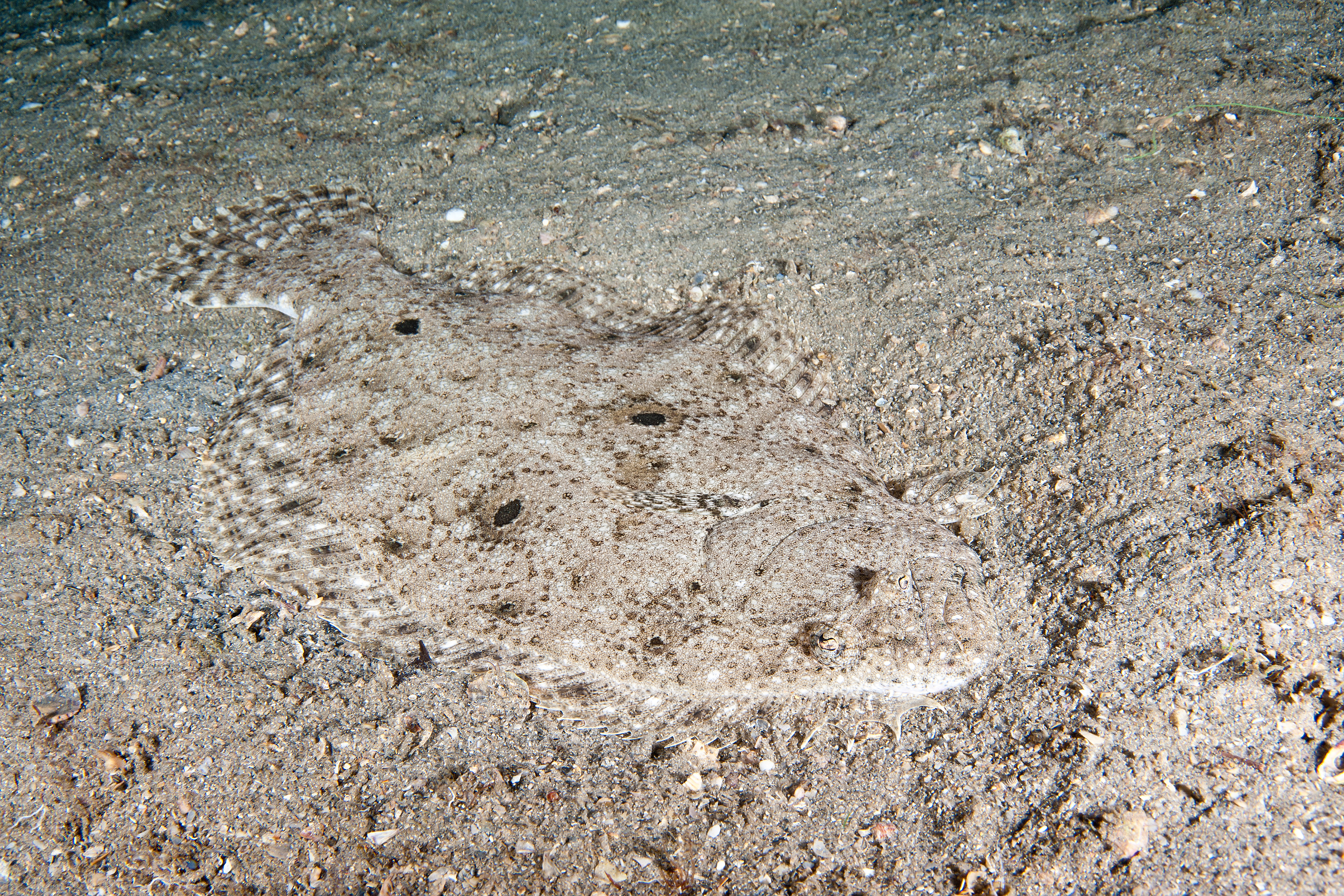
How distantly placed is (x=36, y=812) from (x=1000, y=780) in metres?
3.82

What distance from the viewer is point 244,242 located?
4770 mm

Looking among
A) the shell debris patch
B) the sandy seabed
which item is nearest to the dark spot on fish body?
the shell debris patch

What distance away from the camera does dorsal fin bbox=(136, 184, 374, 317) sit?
15.0 feet

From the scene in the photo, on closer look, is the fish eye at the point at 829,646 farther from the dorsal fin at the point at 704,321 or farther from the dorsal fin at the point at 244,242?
the dorsal fin at the point at 244,242

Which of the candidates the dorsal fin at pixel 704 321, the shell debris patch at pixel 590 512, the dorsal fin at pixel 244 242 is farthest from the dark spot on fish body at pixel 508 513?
the dorsal fin at pixel 244 242

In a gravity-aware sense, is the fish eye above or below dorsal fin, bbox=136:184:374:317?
below

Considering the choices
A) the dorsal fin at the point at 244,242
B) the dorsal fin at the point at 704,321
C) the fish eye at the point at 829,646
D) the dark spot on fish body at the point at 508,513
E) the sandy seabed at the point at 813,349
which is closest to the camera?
the sandy seabed at the point at 813,349

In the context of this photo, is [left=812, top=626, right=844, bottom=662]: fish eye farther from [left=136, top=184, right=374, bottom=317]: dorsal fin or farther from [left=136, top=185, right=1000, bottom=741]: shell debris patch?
[left=136, top=184, right=374, bottom=317]: dorsal fin

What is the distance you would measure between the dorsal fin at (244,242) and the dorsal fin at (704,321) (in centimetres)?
105

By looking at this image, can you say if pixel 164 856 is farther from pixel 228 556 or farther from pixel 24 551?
pixel 24 551

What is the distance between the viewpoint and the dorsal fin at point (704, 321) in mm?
4176

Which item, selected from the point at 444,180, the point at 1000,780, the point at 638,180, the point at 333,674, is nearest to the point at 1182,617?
the point at 1000,780

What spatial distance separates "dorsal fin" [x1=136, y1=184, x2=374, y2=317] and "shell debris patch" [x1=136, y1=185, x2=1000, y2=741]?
288mm

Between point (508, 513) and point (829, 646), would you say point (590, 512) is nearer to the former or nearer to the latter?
point (508, 513)
